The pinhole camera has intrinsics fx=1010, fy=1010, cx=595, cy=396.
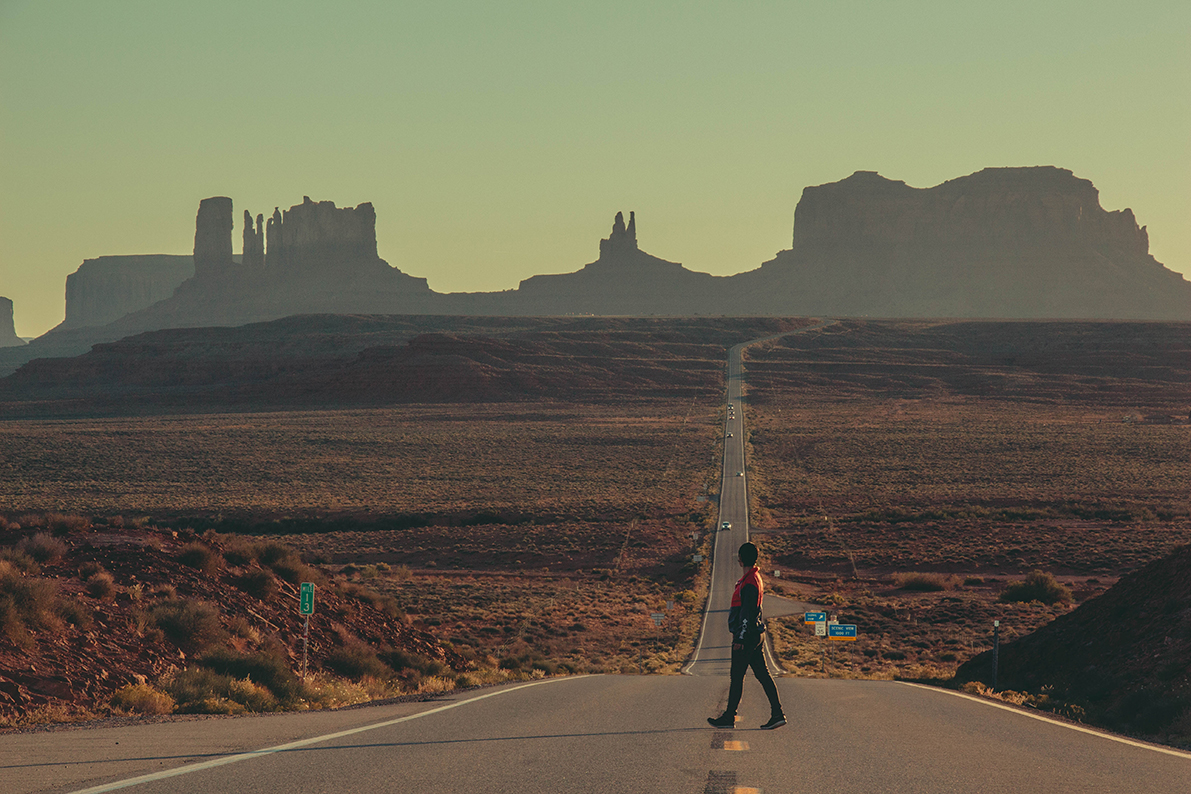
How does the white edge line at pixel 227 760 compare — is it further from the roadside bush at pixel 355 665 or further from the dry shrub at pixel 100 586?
the dry shrub at pixel 100 586

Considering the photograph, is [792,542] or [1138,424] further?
[1138,424]

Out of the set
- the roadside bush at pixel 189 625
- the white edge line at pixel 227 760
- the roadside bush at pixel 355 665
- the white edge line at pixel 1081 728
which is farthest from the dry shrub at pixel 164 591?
the white edge line at pixel 1081 728

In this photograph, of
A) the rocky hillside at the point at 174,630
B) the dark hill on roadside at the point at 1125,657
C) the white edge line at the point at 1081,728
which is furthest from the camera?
the dark hill on roadside at the point at 1125,657

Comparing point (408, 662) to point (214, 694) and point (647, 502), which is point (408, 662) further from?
point (647, 502)

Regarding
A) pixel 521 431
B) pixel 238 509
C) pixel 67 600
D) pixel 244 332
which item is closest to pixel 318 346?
pixel 244 332

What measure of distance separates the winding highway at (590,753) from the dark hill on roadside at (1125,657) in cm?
167

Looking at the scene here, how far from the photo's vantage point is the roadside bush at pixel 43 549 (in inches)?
592

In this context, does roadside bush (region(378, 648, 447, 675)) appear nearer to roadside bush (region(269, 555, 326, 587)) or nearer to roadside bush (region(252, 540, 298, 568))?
roadside bush (region(269, 555, 326, 587))

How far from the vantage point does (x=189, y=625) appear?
534 inches

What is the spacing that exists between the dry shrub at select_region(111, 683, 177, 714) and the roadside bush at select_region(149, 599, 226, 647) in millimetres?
2317

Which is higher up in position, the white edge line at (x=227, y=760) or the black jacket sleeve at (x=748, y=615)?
the black jacket sleeve at (x=748, y=615)

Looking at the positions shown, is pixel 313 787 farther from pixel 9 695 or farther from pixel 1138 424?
pixel 1138 424

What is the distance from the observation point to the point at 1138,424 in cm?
9812

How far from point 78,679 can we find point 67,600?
6.51 feet
